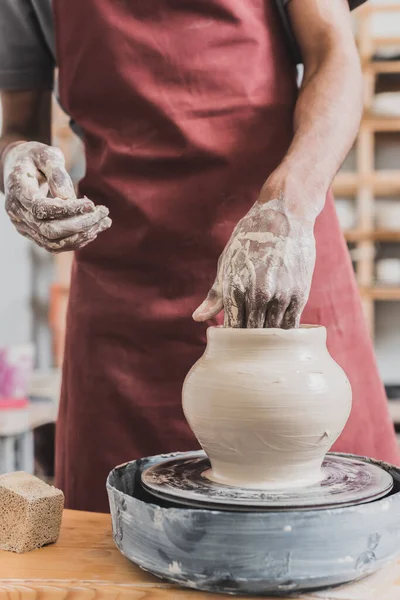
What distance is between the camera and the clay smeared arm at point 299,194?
96 cm

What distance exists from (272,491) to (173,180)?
655mm

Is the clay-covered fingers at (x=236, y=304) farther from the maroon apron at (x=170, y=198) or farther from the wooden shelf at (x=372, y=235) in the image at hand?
the wooden shelf at (x=372, y=235)

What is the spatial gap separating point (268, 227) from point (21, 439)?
7.82 ft

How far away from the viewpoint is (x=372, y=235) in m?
4.64

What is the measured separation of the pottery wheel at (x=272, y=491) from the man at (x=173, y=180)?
1.14 feet

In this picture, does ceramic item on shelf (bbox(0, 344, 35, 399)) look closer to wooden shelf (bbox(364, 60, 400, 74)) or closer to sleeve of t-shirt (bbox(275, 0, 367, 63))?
sleeve of t-shirt (bbox(275, 0, 367, 63))

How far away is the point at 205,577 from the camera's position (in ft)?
2.49

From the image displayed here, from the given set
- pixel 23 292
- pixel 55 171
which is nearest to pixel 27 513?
pixel 55 171

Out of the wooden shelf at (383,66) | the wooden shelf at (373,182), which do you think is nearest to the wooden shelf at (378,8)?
the wooden shelf at (383,66)

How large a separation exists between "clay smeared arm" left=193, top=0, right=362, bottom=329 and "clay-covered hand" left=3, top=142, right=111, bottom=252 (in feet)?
0.73

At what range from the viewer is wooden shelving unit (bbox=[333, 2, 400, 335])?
15.2 ft

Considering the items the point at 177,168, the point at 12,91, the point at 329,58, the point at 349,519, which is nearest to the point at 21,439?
the point at 12,91

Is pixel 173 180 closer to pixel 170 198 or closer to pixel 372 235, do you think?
pixel 170 198

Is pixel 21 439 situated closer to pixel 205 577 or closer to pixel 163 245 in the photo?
pixel 163 245
